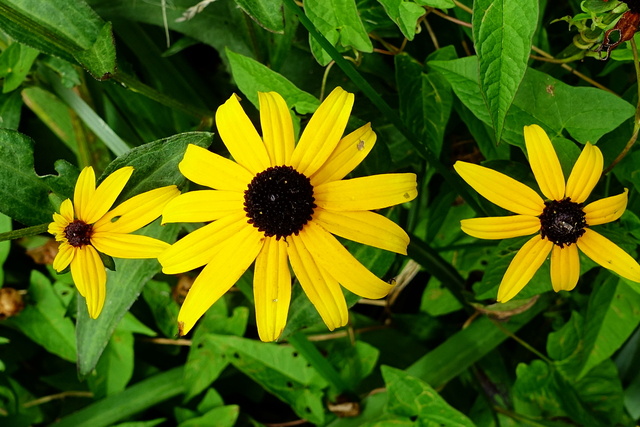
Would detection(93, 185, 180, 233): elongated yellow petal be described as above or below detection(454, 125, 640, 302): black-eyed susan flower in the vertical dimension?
below

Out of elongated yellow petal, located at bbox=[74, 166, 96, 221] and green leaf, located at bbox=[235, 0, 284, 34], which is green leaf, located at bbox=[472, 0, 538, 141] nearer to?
green leaf, located at bbox=[235, 0, 284, 34]

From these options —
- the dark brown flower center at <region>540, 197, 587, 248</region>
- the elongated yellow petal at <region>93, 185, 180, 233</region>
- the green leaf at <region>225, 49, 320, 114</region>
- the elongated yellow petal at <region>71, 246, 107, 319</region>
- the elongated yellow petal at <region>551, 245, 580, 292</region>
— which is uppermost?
the green leaf at <region>225, 49, 320, 114</region>

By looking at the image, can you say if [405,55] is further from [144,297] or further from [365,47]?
[144,297]

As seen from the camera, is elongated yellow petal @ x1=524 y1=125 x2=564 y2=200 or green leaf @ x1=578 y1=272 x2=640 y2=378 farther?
green leaf @ x1=578 y1=272 x2=640 y2=378

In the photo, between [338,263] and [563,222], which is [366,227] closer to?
[338,263]

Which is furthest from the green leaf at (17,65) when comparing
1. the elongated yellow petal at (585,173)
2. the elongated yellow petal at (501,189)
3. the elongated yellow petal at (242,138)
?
the elongated yellow petal at (585,173)

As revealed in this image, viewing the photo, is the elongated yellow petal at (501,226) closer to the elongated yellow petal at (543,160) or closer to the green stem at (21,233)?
the elongated yellow petal at (543,160)

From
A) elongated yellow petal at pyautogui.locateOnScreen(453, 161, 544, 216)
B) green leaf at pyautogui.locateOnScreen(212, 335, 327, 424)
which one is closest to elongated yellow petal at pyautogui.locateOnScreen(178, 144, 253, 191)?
elongated yellow petal at pyautogui.locateOnScreen(453, 161, 544, 216)
